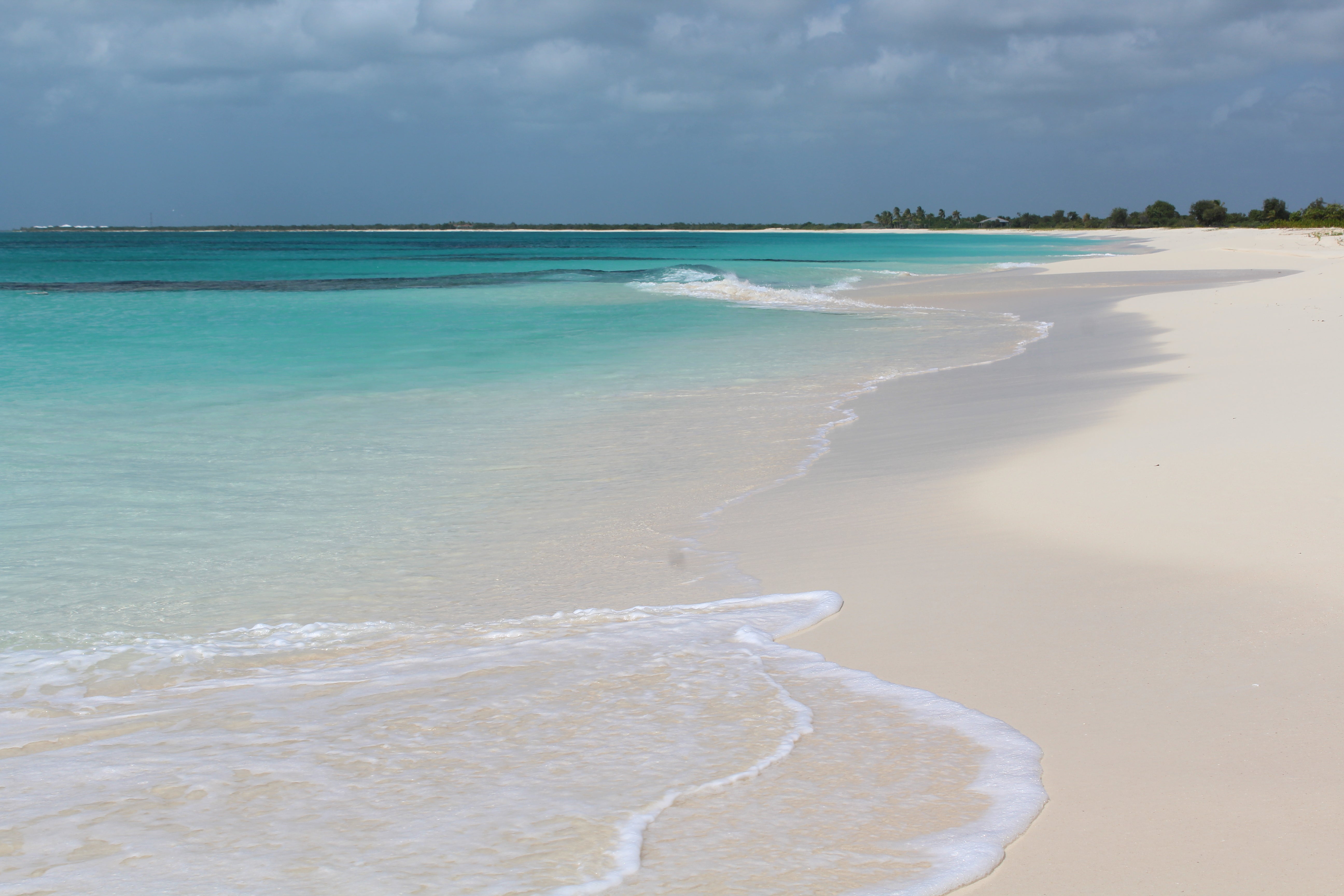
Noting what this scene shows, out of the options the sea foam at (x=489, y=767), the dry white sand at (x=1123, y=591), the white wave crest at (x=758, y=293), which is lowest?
the sea foam at (x=489, y=767)

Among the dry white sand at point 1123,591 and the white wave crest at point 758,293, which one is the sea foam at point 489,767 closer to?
the dry white sand at point 1123,591

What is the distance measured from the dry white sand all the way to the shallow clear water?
0.72ft

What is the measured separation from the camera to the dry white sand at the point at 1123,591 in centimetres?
249

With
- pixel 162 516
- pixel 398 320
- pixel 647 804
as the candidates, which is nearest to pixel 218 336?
pixel 398 320

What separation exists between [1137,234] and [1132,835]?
353ft

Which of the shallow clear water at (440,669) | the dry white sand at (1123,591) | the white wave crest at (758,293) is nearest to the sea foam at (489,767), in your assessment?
the shallow clear water at (440,669)

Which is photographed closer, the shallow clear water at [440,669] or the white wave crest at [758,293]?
the shallow clear water at [440,669]

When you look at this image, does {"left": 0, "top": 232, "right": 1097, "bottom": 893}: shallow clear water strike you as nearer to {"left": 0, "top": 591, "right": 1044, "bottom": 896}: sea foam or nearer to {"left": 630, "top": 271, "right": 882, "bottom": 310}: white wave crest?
{"left": 0, "top": 591, "right": 1044, "bottom": 896}: sea foam

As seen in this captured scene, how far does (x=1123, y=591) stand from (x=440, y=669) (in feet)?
8.95

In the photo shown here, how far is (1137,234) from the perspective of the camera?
9831 cm

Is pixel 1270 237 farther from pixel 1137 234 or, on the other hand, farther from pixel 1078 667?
pixel 1078 667

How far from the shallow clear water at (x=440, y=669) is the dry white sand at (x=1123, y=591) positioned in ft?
0.72

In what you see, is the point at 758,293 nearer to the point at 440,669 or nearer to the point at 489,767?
the point at 440,669

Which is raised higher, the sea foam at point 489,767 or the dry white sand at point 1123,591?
the dry white sand at point 1123,591
